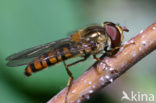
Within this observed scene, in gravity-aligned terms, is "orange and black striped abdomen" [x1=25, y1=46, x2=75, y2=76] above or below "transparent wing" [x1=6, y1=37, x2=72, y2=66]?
below

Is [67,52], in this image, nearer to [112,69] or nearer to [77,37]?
[77,37]

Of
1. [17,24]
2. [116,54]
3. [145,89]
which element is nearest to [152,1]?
[145,89]

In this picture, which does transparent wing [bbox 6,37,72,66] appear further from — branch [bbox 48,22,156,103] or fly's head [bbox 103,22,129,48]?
branch [bbox 48,22,156,103]

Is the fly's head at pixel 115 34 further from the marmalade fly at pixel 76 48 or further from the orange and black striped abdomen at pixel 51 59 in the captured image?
the orange and black striped abdomen at pixel 51 59

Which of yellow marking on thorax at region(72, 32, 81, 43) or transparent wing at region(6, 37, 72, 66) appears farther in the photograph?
yellow marking on thorax at region(72, 32, 81, 43)

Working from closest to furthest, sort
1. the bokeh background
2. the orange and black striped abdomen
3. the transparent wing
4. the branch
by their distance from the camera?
1. the branch
2. the transparent wing
3. the orange and black striped abdomen
4. the bokeh background

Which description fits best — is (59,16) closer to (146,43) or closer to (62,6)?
(62,6)

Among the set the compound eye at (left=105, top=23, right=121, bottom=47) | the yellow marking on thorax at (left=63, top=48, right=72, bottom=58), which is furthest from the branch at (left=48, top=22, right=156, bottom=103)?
the yellow marking on thorax at (left=63, top=48, right=72, bottom=58)
